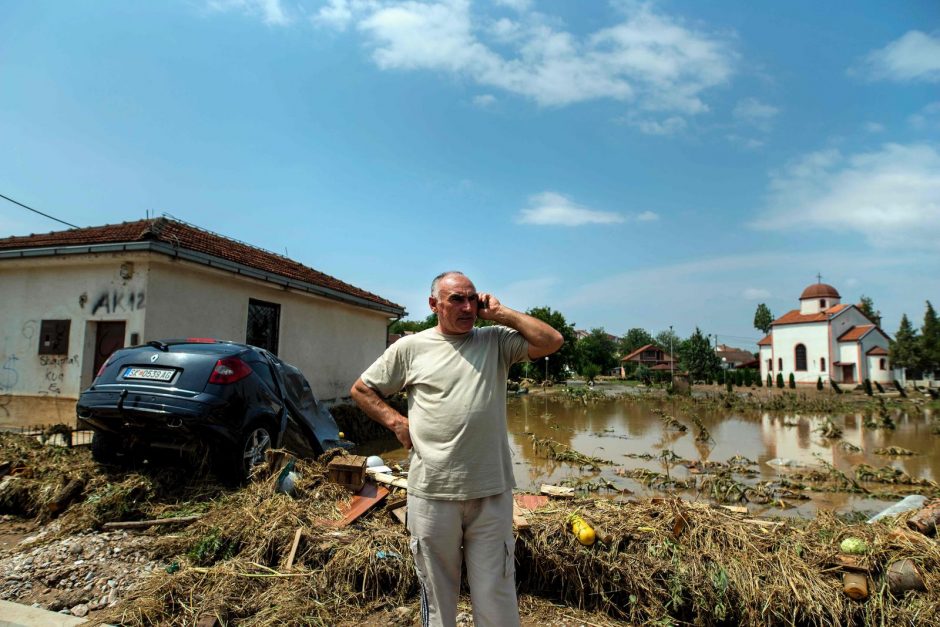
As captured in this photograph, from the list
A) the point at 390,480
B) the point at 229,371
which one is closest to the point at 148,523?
the point at 229,371

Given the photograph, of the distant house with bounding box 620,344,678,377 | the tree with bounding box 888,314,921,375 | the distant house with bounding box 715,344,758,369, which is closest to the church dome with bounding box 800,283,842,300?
the tree with bounding box 888,314,921,375

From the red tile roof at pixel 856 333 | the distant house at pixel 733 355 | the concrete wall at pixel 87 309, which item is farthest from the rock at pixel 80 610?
the distant house at pixel 733 355

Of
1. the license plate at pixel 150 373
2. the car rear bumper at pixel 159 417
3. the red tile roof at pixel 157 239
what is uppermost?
the red tile roof at pixel 157 239

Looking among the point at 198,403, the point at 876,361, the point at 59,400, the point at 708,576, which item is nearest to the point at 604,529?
the point at 708,576

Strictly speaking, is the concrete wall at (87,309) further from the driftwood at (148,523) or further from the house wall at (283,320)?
the driftwood at (148,523)

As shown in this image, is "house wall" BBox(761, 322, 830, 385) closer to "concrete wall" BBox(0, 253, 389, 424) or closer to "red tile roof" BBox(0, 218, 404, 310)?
"red tile roof" BBox(0, 218, 404, 310)

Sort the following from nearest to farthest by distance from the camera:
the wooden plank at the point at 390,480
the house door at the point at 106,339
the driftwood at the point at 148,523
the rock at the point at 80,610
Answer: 1. the rock at the point at 80,610
2. the driftwood at the point at 148,523
3. the wooden plank at the point at 390,480
4. the house door at the point at 106,339

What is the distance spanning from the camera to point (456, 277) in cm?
269

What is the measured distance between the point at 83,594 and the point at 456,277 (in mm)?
3386

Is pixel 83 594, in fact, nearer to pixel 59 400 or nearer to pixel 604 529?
pixel 604 529

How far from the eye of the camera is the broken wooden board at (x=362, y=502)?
4133 millimetres

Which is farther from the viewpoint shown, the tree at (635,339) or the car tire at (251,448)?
the tree at (635,339)

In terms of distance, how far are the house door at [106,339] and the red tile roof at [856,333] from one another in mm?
58389

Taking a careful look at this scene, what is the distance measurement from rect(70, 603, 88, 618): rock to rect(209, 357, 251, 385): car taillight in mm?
1845
